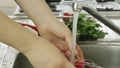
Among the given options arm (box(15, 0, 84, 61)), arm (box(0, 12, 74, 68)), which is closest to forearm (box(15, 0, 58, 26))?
arm (box(15, 0, 84, 61))

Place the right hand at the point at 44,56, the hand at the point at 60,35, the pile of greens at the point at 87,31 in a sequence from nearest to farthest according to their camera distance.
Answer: the right hand at the point at 44,56 → the hand at the point at 60,35 → the pile of greens at the point at 87,31

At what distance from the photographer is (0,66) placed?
0.87 m

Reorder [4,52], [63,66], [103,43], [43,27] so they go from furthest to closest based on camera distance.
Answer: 1. [103,43]
2. [4,52]
3. [43,27]
4. [63,66]

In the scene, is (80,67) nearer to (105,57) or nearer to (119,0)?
(105,57)

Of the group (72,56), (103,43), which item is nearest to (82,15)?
(103,43)

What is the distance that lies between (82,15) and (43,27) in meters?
0.32

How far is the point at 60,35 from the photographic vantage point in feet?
2.72

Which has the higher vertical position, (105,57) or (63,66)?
(63,66)

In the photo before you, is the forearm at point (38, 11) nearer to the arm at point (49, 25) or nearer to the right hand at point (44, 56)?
the arm at point (49, 25)

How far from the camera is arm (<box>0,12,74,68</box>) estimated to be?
1.99 ft

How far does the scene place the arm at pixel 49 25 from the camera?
809 millimetres

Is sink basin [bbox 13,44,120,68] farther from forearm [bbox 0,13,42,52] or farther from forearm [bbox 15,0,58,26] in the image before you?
forearm [bbox 0,13,42,52]

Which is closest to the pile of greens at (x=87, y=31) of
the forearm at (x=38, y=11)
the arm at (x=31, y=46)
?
the forearm at (x=38, y=11)

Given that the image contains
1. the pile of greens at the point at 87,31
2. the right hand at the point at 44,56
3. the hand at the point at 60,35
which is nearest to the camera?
the right hand at the point at 44,56
